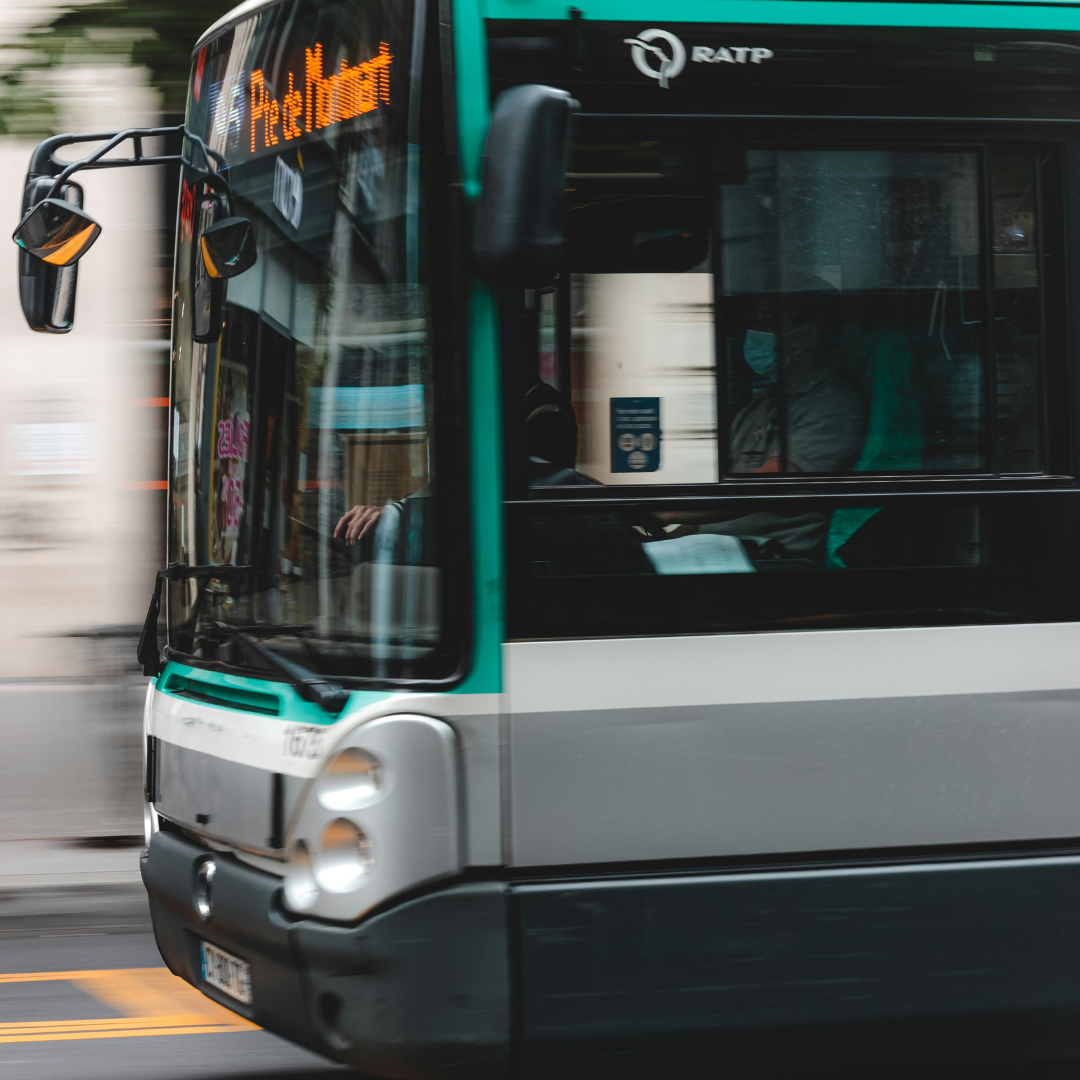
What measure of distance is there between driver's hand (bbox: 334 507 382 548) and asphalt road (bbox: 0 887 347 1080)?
6.21ft

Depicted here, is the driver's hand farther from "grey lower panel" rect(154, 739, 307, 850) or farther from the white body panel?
"grey lower panel" rect(154, 739, 307, 850)

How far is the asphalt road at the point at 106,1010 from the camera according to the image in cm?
465

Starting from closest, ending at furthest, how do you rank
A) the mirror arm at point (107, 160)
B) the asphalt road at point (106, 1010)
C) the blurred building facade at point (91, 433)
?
1. the mirror arm at point (107, 160)
2. the asphalt road at point (106, 1010)
3. the blurred building facade at point (91, 433)

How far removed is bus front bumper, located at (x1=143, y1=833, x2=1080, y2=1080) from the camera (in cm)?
336

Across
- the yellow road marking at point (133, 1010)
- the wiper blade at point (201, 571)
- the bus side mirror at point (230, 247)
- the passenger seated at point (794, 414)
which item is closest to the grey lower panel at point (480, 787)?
the passenger seated at point (794, 414)

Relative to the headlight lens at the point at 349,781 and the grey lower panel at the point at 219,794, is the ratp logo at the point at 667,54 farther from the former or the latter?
the grey lower panel at the point at 219,794

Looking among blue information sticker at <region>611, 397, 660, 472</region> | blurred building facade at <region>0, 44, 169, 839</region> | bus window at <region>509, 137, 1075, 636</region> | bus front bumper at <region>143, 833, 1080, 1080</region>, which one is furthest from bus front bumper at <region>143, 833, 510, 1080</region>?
blurred building facade at <region>0, 44, 169, 839</region>

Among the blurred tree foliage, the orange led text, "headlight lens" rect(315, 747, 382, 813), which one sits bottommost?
"headlight lens" rect(315, 747, 382, 813)

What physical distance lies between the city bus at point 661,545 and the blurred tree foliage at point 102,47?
2673mm

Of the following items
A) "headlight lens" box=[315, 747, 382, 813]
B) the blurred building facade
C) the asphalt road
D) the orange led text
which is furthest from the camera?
the blurred building facade

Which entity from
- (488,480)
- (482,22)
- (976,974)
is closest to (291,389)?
(488,480)

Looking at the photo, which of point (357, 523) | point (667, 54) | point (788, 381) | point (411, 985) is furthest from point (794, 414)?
point (411, 985)

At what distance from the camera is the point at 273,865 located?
360 cm

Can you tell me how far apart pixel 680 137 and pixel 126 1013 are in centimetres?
348
